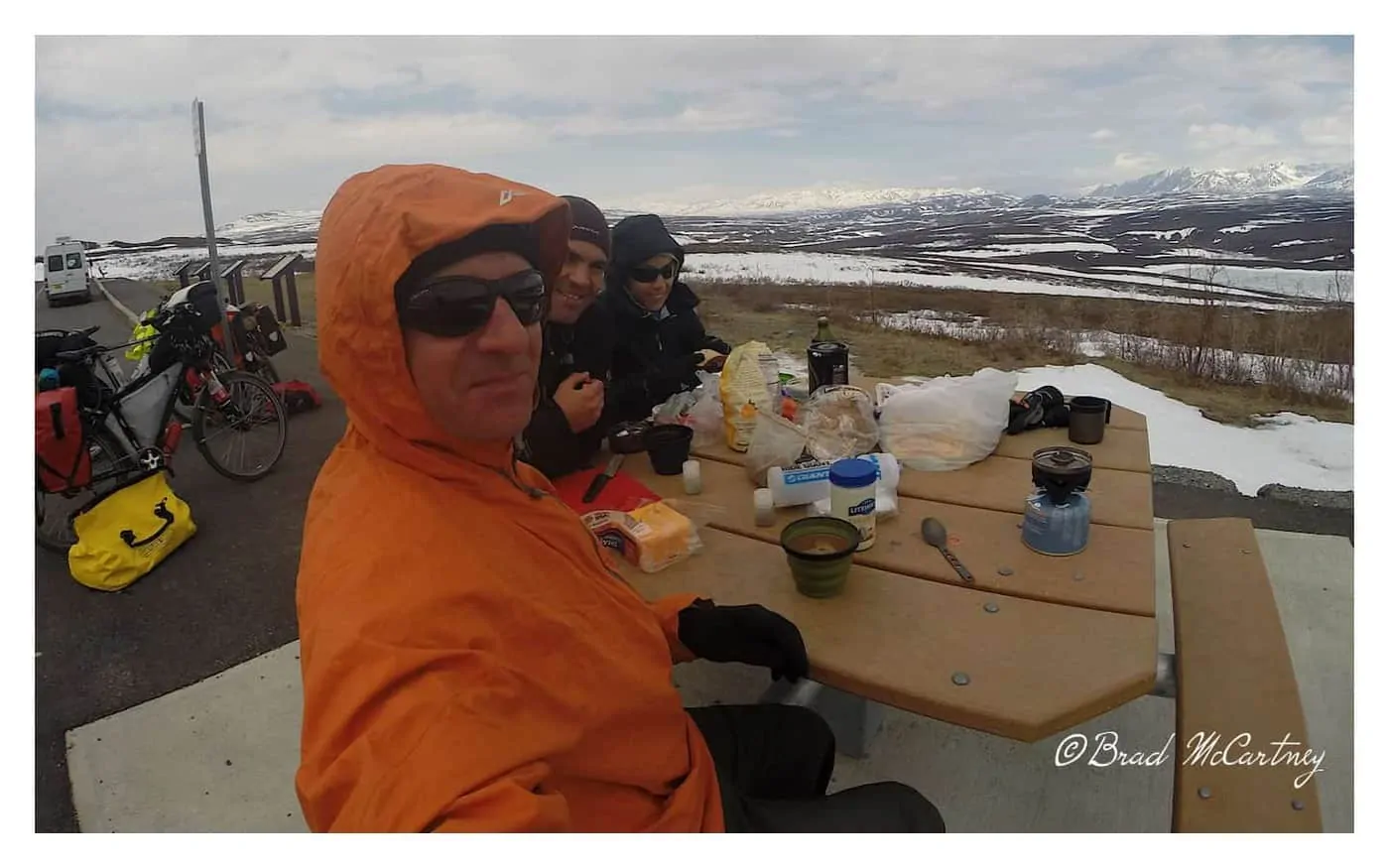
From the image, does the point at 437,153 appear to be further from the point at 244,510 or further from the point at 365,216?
the point at 244,510

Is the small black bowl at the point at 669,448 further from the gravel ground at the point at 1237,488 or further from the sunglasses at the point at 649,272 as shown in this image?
the gravel ground at the point at 1237,488

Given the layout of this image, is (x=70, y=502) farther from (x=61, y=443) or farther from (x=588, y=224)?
(x=588, y=224)

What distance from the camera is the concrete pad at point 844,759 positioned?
1.81 m

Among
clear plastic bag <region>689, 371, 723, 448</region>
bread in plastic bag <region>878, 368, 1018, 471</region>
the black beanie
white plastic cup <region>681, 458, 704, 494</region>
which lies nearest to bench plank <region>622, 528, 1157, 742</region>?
white plastic cup <region>681, 458, 704, 494</region>

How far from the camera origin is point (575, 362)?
2379 mm

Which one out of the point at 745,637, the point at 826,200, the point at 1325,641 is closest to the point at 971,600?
the point at 745,637

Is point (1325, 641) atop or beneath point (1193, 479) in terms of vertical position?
beneath

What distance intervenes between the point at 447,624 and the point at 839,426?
1382 millimetres

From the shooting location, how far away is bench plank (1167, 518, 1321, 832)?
3.55 ft

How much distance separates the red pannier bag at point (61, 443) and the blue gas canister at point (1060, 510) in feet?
11.6

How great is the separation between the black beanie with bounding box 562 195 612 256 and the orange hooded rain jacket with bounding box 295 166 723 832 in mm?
1085

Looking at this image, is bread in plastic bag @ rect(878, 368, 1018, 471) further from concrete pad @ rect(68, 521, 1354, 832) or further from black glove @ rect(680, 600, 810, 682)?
black glove @ rect(680, 600, 810, 682)
